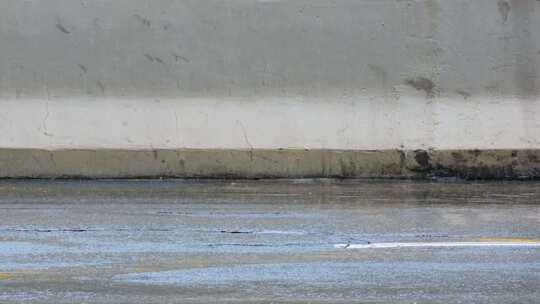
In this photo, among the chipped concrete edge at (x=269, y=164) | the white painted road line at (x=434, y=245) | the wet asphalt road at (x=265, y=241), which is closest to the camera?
the wet asphalt road at (x=265, y=241)

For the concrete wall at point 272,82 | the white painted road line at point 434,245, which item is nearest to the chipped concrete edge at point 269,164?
the concrete wall at point 272,82

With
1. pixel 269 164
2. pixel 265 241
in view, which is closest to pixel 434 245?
pixel 265 241

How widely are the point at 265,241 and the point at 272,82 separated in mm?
4291

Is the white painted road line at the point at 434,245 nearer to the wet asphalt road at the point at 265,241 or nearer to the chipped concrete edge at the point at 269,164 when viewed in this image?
the wet asphalt road at the point at 265,241

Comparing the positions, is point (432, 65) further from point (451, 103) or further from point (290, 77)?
point (290, 77)

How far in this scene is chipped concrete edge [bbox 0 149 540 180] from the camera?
38.1 feet

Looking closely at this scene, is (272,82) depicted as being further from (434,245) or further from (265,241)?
(434,245)

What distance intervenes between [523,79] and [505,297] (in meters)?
6.14

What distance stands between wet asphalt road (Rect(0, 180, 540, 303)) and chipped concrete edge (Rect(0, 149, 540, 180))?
256mm

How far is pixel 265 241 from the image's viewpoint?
7844 millimetres

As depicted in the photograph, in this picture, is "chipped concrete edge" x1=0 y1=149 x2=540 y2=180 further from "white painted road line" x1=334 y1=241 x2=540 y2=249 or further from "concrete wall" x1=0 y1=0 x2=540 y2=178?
"white painted road line" x1=334 y1=241 x2=540 y2=249

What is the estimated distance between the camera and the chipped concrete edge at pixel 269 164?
457 inches

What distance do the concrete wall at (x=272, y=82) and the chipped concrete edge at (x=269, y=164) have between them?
0.02m

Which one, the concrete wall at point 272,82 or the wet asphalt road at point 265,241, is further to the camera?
the concrete wall at point 272,82
